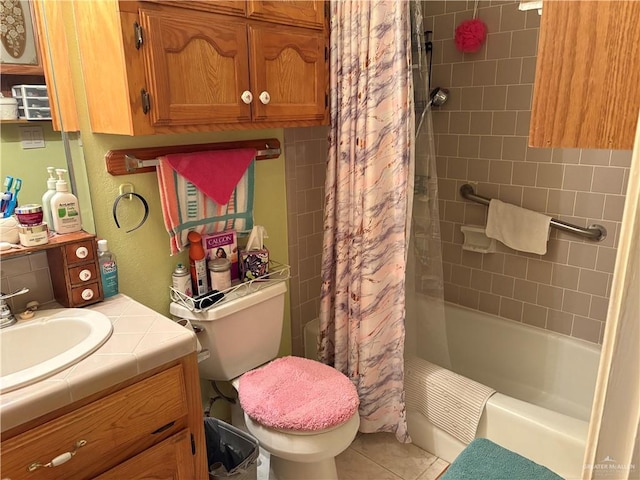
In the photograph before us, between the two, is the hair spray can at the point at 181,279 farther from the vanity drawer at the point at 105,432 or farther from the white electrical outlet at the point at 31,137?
the white electrical outlet at the point at 31,137

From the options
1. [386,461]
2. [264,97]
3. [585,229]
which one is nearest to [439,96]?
[585,229]

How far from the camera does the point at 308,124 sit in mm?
1840

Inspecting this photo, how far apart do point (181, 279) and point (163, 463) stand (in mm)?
654

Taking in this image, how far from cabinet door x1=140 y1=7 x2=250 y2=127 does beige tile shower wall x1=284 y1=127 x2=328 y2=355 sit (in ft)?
1.78

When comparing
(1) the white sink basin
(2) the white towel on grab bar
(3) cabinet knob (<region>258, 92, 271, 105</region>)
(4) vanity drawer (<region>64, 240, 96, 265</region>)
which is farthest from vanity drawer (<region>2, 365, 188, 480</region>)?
(2) the white towel on grab bar

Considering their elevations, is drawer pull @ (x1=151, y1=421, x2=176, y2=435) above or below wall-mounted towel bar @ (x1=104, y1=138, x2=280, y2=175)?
below

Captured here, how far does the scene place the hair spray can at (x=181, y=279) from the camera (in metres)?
1.76

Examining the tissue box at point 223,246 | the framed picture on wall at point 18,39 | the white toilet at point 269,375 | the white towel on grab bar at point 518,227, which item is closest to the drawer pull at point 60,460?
the white toilet at point 269,375

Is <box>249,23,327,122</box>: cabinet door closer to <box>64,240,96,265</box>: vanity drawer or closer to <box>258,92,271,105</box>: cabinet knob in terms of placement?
<box>258,92,271,105</box>: cabinet knob

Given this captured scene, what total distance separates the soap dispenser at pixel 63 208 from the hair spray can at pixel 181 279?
40 centimetres

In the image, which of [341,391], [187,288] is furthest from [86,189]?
[341,391]

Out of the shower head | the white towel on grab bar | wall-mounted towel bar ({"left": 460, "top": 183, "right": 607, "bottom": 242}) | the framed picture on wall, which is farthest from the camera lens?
the shower head

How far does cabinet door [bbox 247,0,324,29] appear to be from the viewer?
1.56 m

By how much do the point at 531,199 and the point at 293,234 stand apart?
119 cm
